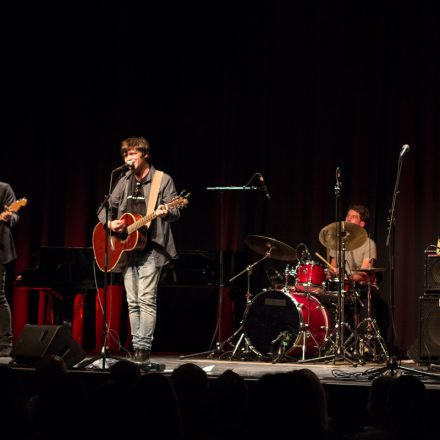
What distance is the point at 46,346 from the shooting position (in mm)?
6426

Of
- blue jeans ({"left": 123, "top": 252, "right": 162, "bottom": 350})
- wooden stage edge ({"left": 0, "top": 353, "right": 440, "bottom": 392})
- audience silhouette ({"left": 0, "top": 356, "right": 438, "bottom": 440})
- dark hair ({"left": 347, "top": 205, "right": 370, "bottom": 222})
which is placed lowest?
wooden stage edge ({"left": 0, "top": 353, "right": 440, "bottom": 392})

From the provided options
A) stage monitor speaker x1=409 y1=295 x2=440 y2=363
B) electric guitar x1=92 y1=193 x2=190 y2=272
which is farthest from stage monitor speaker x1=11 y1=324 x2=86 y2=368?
stage monitor speaker x1=409 y1=295 x2=440 y2=363

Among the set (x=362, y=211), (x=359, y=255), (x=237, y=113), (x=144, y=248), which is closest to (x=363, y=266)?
(x=359, y=255)

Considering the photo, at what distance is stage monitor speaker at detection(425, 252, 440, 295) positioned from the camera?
306 inches

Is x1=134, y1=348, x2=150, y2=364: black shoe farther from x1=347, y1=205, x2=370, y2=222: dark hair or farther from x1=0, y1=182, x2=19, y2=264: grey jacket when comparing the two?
x1=347, y1=205, x2=370, y2=222: dark hair

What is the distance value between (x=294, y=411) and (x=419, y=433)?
1.85 ft

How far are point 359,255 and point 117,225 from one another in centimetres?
358

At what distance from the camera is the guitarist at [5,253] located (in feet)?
26.2

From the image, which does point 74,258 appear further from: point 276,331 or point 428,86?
point 428,86

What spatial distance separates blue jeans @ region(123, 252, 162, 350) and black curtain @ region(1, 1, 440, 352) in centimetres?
310

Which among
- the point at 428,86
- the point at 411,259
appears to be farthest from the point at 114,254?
the point at 428,86

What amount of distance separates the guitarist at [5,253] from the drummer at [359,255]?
3.48 m

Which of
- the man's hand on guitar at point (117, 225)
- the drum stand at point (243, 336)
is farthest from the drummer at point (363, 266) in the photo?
the man's hand on guitar at point (117, 225)

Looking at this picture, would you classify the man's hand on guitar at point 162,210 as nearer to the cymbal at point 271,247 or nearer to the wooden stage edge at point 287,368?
the wooden stage edge at point 287,368
